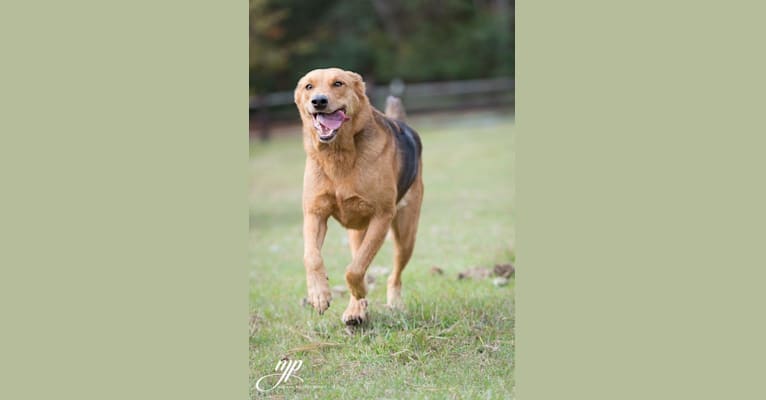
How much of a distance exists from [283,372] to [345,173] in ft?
4.81

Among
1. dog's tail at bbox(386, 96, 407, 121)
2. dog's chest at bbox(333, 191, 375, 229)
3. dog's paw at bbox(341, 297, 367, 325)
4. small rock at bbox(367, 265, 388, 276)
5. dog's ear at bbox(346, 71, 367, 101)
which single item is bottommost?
small rock at bbox(367, 265, 388, 276)

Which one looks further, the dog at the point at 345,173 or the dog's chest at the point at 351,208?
the dog's chest at the point at 351,208

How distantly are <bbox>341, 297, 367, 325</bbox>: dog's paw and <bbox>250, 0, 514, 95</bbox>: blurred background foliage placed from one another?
294cm

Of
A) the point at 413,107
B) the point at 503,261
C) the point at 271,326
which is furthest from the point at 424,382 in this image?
the point at 413,107

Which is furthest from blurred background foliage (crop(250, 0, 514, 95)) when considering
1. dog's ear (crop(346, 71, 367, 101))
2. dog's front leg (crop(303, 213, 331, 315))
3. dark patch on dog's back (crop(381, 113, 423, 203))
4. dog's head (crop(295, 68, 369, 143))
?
dog's front leg (crop(303, 213, 331, 315))

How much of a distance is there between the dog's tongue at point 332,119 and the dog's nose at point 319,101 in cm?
8

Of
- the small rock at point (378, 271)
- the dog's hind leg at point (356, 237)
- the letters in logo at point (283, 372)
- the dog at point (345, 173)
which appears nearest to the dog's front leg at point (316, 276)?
the dog at point (345, 173)

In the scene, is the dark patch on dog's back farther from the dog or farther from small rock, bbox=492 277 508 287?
small rock, bbox=492 277 508 287

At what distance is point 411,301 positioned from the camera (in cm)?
710

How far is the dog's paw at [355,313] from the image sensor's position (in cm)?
641

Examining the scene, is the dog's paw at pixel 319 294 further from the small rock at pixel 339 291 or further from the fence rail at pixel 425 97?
the fence rail at pixel 425 97

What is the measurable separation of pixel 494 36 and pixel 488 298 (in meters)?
2.99

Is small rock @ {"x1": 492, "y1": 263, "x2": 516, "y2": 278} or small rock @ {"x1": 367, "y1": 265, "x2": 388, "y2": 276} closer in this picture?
small rock @ {"x1": 492, "y1": 263, "x2": 516, "y2": 278}

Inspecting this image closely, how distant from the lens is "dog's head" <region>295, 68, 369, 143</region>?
575cm
